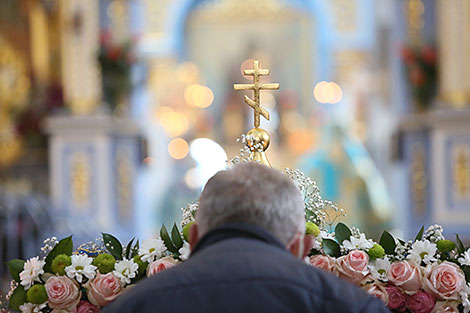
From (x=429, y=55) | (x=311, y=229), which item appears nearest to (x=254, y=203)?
(x=311, y=229)

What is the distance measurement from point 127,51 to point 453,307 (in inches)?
341

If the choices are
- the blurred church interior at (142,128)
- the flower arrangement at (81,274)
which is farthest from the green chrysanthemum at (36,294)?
the blurred church interior at (142,128)

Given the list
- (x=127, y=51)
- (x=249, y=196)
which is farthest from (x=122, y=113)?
(x=249, y=196)

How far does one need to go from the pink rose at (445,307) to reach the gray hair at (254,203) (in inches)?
34.3

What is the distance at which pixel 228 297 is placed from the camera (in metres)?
1.97

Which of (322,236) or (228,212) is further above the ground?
(228,212)

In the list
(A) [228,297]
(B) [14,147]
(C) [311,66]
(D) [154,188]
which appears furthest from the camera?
(C) [311,66]

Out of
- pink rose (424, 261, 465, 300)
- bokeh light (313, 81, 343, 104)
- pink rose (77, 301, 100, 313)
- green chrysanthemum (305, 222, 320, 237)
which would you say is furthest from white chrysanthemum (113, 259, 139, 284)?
bokeh light (313, 81, 343, 104)

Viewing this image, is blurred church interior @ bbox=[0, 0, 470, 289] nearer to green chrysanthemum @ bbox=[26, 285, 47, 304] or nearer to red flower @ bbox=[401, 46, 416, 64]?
red flower @ bbox=[401, 46, 416, 64]

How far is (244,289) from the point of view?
1979mm

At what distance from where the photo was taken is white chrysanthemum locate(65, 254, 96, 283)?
117 inches

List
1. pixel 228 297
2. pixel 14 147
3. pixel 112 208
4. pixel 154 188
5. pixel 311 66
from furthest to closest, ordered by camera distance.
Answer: pixel 311 66
pixel 154 188
pixel 14 147
pixel 112 208
pixel 228 297

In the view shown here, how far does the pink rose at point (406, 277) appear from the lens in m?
Result: 2.91

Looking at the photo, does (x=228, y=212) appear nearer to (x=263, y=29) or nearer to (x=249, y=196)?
(x=249, y=196)
